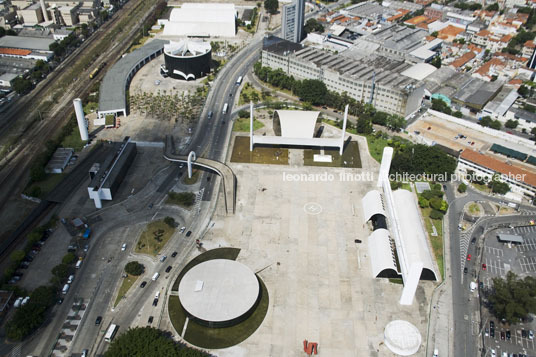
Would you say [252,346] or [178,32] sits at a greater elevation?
[178,32]

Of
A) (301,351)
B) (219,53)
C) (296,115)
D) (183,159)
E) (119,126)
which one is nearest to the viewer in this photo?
(301,351)

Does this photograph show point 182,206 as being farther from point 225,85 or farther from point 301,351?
point 225,85

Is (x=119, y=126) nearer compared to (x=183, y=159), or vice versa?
(x=183, y=159)

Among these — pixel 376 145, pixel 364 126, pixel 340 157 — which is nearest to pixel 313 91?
pixel 364 126

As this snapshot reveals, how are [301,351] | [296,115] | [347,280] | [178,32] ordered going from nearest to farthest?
[301,351] → [347,280] → [296,115] → [178,32]

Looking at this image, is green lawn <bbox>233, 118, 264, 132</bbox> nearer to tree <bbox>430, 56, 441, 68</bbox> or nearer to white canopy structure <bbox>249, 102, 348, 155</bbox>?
white canopy structure <bbox>249, 102, 348, 155</bbox>

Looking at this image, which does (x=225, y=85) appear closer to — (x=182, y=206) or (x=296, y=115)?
(x=296, y=115)

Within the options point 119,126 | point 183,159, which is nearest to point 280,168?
point 183,159
